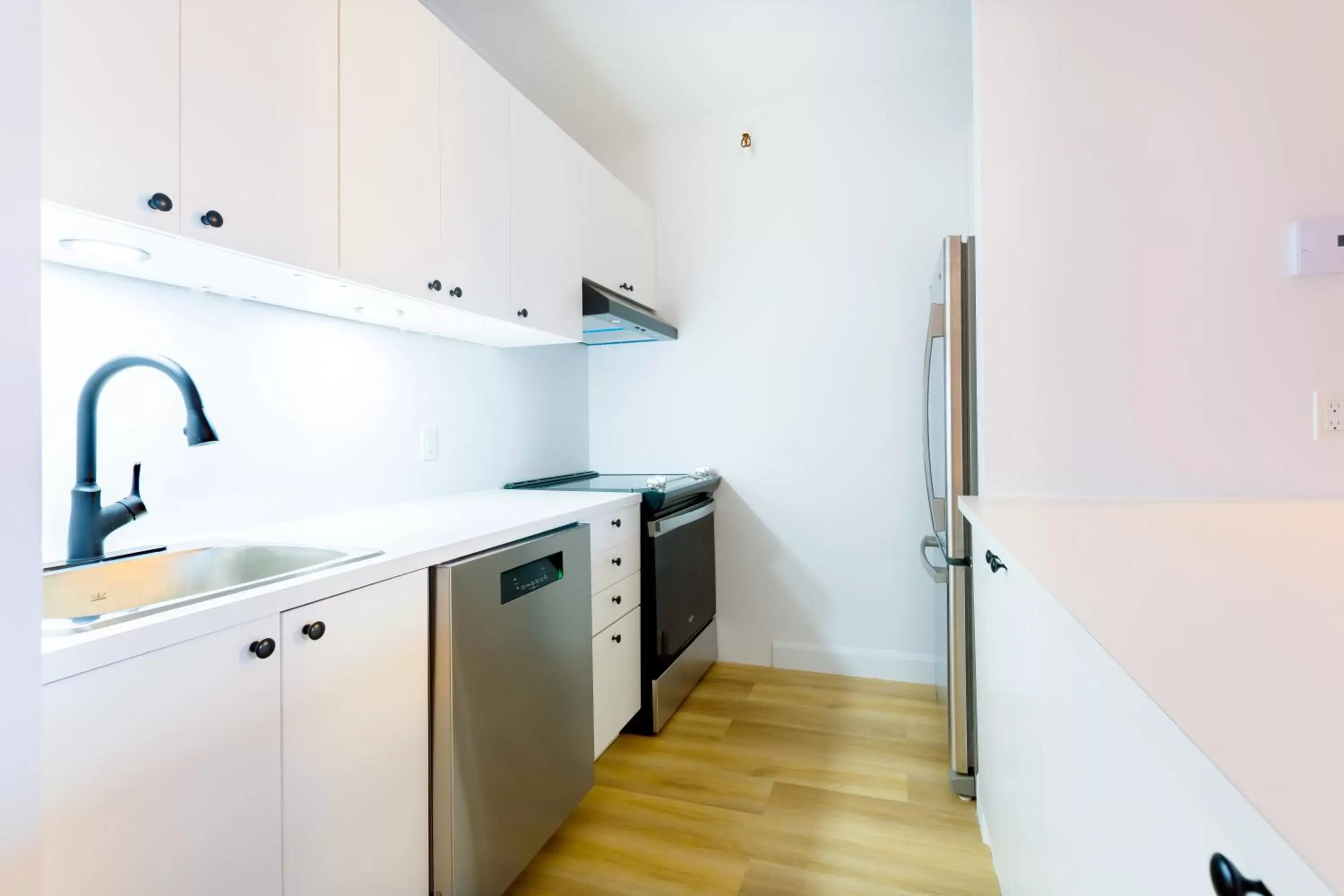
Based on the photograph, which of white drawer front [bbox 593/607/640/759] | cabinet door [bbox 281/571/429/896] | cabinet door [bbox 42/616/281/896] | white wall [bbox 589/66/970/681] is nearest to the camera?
cabinet door [bbox 42/616/281/896]

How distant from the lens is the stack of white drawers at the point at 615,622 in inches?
77.6

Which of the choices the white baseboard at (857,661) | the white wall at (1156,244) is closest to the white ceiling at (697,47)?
the white wall at (1156,244)

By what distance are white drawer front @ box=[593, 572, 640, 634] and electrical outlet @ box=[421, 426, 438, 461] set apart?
0.74m

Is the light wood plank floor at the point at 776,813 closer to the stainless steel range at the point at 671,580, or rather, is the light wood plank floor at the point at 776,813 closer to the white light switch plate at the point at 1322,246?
the stainless steel range at the point at 671,580

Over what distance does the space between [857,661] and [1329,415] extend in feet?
5.93

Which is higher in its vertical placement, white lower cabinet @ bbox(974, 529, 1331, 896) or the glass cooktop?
the glass cooktop

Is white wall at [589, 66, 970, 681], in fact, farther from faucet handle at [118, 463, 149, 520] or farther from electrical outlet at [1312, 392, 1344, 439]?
faucet handle at [118, 463, 149, 520]

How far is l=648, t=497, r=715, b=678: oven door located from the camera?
7.61 feet

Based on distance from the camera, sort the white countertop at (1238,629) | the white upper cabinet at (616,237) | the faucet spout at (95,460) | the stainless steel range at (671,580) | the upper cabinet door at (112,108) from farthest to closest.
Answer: the white upper cabinet at (616,237) → the stainless steel range at (671,580) → the faucet spout at (95,460) → the upper cabinet door at (112,108) → the white countertop at (1238,629)

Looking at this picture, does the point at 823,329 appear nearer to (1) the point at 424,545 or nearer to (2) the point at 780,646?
(2) the point at 780,646

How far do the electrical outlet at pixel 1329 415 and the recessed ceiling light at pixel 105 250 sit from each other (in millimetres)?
2592

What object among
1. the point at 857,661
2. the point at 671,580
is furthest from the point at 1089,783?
the point at 857,661

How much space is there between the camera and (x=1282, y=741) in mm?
380

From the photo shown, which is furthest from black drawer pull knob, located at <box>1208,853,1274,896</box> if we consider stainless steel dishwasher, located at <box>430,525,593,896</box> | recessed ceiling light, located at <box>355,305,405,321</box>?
recessed ceiling light, located at <box>355,305,405,321</box>
